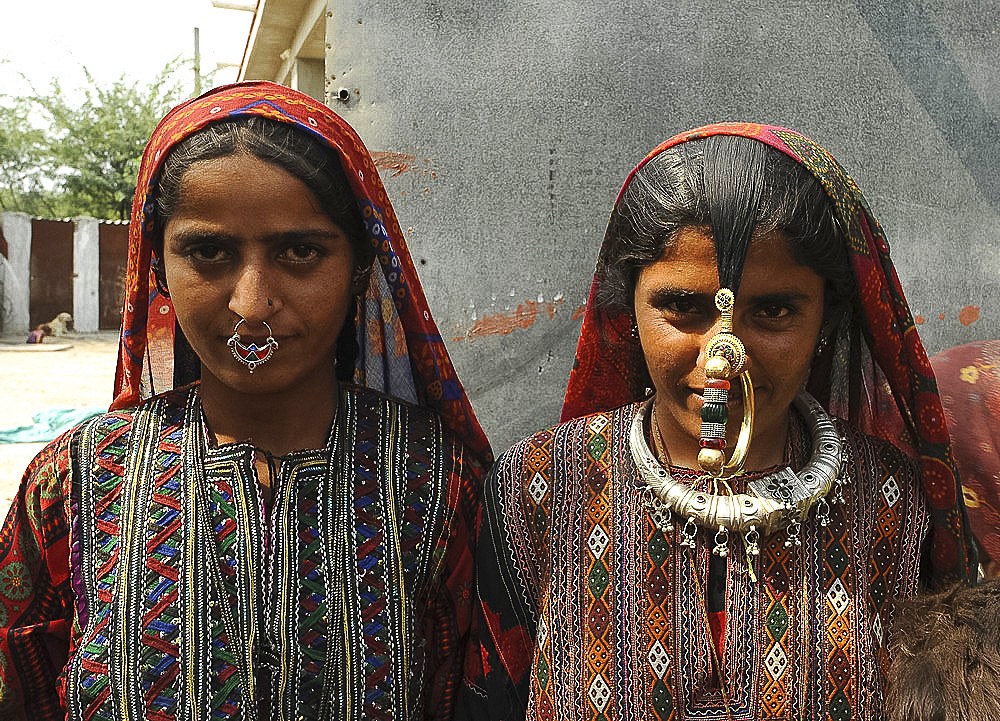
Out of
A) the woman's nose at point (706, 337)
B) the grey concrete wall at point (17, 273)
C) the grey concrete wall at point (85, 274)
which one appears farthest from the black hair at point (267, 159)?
the grey concrete wall at point (17, 273)

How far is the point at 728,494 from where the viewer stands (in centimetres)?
153

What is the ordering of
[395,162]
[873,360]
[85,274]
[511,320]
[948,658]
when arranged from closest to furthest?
[948,658], [873,360], [395,162], [511,320], [85,274]

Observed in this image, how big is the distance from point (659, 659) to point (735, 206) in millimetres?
779

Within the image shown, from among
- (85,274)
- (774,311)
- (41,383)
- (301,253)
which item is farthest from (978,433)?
(85,274)

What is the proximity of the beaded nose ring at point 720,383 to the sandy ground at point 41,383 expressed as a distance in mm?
5926

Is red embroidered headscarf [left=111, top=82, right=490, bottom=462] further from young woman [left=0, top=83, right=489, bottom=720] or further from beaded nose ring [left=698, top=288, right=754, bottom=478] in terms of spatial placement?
beaded nose ring [left=698, top=288, right=754, bottom=478]

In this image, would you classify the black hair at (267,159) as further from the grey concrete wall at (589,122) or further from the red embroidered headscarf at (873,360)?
the grey concrete wall at (589,122)

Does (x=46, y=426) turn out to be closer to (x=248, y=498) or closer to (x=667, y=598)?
(x=248, y=498)

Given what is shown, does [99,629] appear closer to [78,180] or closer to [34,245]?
[34,245]

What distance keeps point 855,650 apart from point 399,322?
1.07 meters

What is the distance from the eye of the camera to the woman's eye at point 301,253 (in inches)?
61.4

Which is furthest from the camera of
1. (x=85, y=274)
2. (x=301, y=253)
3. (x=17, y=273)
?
(x=85, y=274)

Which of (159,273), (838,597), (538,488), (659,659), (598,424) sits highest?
(159,273)

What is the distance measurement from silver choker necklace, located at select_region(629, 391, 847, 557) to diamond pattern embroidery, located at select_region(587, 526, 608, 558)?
0.31ft
